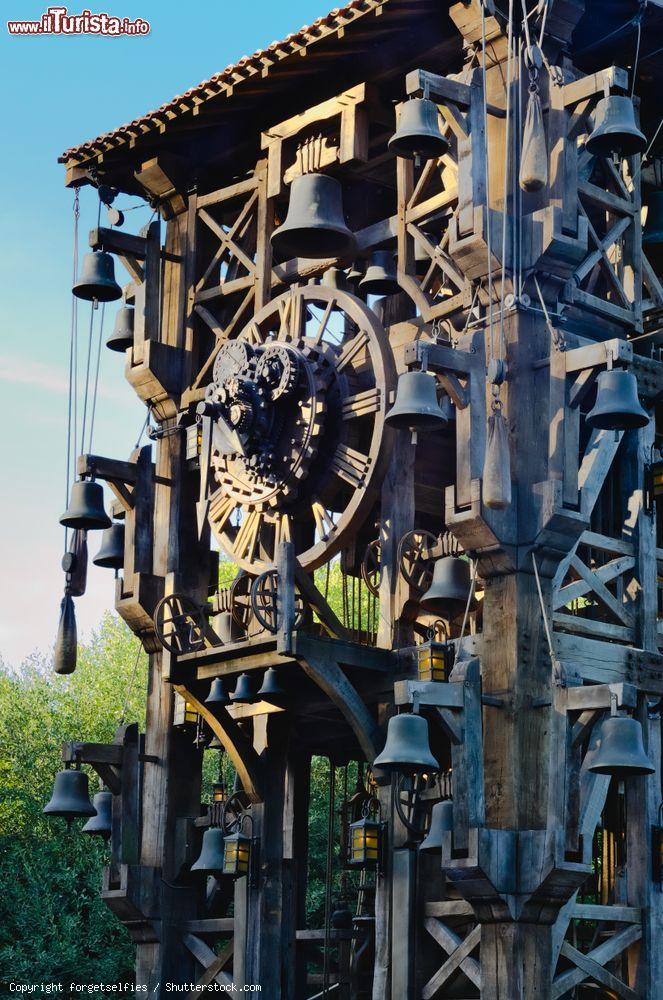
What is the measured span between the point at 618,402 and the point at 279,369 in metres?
4.56

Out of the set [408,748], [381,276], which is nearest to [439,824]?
[408,748]

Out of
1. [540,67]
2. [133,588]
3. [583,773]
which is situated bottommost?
[583,773]

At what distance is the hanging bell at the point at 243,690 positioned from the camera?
59.8 ft

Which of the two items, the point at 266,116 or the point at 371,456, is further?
the point at 266,116

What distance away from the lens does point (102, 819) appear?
20.7 meters

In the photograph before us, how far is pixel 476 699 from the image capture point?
15.6 m

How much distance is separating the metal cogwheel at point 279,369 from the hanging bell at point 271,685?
Result: 2734 mm

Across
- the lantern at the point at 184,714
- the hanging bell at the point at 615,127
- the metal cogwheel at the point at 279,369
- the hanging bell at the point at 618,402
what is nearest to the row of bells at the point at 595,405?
the hanging bell at the point at 618,402

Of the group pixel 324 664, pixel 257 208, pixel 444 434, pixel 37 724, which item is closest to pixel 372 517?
pixel 444 434

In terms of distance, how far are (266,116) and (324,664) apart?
6606 mm

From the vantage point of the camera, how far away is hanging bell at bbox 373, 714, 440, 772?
15.3 meters

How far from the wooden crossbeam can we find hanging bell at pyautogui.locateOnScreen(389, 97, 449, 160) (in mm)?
6672

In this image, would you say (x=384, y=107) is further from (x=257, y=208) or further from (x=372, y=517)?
(x=372, y=517)

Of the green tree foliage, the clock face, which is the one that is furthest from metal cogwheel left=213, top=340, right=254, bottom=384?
the green tree foliage
